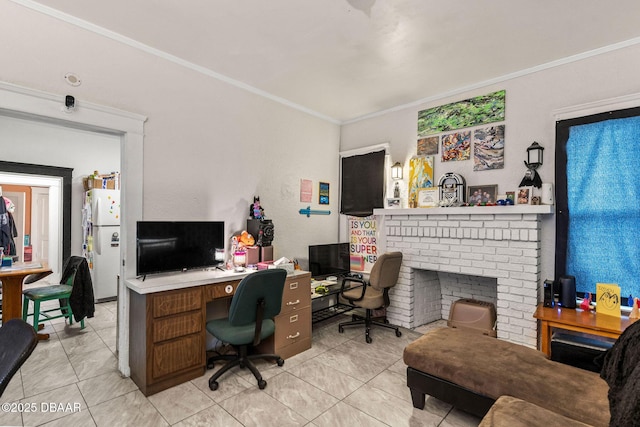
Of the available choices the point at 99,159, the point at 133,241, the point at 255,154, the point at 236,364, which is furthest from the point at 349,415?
the point at 99,159

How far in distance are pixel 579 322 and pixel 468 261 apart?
1129 millimetres

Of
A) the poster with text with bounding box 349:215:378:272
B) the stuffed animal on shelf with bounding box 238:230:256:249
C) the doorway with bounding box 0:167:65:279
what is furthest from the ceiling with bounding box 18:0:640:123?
the doorway with bounding box 0:167:65:279

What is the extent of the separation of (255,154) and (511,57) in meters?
2.80

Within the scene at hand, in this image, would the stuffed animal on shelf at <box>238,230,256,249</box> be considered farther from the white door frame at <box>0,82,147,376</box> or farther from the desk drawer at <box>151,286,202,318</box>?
the white door frame at <box>0,82,147,376</box>

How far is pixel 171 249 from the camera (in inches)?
109

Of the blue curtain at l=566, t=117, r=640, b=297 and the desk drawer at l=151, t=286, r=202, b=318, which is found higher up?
the blue curtain at l=566, t=117, r=640, b=297

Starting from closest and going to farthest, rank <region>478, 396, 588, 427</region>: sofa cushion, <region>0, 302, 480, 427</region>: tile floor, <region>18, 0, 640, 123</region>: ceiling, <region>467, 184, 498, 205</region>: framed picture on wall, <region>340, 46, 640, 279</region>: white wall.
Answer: <region>478, 396, 588, 427</region>: sofa cushion < <region>0, 302, 480, 427</region>: tile floor < <region>18, 0, 640, 123</region>: ceiling < <region>340, 46, 640, 279</region>: white wall < <region>467, 184, 498, 205</region>: framed picture on wall

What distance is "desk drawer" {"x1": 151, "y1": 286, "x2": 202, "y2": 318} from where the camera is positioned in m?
2.37

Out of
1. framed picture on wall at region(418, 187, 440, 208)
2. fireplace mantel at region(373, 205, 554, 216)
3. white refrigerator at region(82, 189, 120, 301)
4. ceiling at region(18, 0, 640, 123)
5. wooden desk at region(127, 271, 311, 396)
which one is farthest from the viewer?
white refrigerator at region(82, 189, 120, 301)

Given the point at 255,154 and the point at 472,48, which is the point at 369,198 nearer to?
the point at 255,154

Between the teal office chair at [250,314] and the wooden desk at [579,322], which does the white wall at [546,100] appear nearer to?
the wooden desk at [579,322]

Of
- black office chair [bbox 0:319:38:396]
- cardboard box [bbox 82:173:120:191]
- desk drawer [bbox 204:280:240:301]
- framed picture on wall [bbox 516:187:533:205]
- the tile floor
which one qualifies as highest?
cardboard box [bbox 82:173:120:191]

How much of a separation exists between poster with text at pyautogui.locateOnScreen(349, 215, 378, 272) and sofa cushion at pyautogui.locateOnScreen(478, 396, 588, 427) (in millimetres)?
2786

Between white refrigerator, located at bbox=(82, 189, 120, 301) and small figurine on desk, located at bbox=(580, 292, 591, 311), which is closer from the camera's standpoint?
small figurine on desk, located at bbox=(580, 292, 591, 311)
